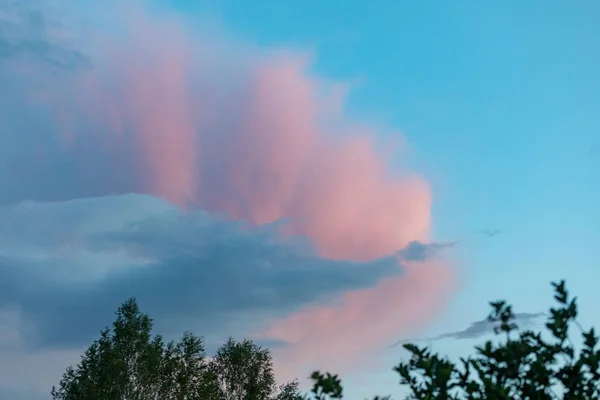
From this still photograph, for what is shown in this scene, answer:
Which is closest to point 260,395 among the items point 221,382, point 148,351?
point 221,382

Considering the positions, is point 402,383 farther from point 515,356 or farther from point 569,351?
point 569,351

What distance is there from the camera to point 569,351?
9906 millimetres

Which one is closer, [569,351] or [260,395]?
[569,351]

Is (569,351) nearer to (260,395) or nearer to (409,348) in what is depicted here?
(409,348)

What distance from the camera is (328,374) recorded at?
348 inches

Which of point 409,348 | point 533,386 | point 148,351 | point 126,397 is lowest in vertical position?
point 533,386

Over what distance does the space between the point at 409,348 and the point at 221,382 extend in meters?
71.4

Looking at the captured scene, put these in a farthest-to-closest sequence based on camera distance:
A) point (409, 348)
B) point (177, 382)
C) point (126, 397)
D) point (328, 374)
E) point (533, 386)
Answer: point (177, 382) < point (126, 397) < point (409, 348) < point (533, 386) < point (328, 374)

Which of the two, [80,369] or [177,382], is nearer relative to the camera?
[80,369]

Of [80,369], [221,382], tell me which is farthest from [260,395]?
[80,369]

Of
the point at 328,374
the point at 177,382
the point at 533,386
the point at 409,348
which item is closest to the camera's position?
the point at 328,374

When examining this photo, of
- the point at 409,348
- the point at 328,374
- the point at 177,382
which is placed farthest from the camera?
the point at 177,382

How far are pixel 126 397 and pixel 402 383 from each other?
63437 millimetres

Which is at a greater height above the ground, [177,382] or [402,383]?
[177,382]
